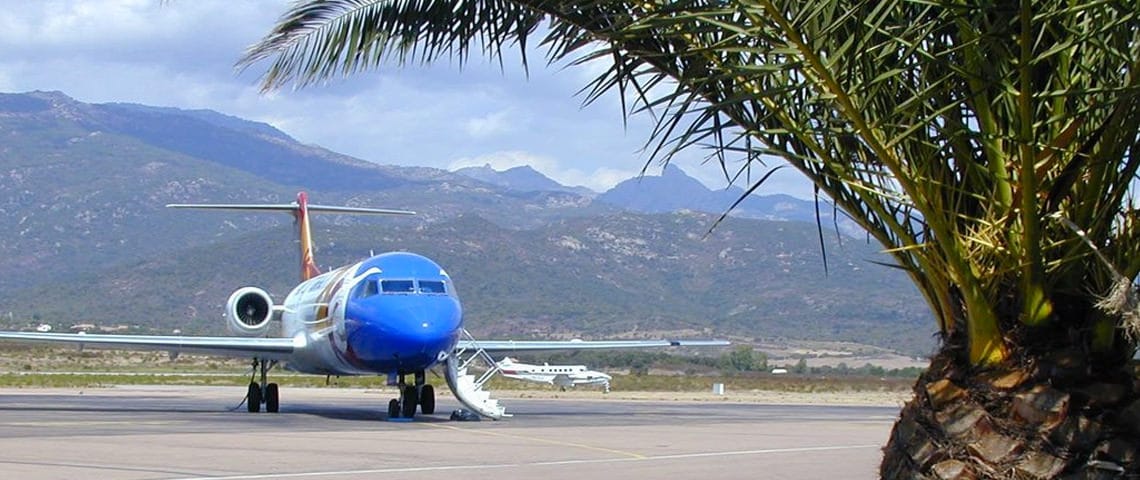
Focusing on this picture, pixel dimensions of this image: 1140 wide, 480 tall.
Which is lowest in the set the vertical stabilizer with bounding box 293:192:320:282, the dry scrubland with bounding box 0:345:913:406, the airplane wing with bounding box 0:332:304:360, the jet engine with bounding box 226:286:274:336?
the dry scrubland with bounding box 0:345:913:406

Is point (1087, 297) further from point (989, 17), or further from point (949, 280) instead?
point (989, 17)

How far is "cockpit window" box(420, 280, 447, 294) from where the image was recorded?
2603cm

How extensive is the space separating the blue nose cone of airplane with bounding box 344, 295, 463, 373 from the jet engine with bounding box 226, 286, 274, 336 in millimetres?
6928

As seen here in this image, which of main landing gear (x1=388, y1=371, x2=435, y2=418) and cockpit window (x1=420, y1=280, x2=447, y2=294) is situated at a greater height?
cockpit window (x1=420, y1=280, x2=447, y2=294)

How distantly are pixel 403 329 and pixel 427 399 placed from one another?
354 centimetres

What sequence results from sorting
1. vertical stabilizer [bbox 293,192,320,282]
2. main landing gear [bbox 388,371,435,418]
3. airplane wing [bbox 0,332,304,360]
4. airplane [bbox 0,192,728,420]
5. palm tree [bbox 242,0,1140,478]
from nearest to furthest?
palm tree [bbox 242,0,1140,478]
airplane [bbox 0,192,728,420]
main landing gear [bbox 388,371,435,418]
airplane wing [bbox 0,332,304,360]
vertical stabilizer [bbox 293,192,320,282]

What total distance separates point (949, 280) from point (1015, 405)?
730 mm

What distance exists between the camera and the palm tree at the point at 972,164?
20.9 feet

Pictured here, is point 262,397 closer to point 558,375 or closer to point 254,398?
point 254,398

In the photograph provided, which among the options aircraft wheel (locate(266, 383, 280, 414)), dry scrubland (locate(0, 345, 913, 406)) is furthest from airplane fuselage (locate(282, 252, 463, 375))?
dry scrubland (locate(0, 345, 913, 406))

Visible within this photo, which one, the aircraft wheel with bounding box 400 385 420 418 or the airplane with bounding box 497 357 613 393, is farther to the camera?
the airplane with bounding box 497 357 613 393

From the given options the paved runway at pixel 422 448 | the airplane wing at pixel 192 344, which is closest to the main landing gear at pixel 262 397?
the airplane wing at pixel 192 344

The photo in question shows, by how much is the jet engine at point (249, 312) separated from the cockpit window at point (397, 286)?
296 inches

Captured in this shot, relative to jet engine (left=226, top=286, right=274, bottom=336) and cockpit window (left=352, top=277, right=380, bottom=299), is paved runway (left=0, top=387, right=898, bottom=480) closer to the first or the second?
cockpit window (left=352, top=277, right=380, bottom=299)
